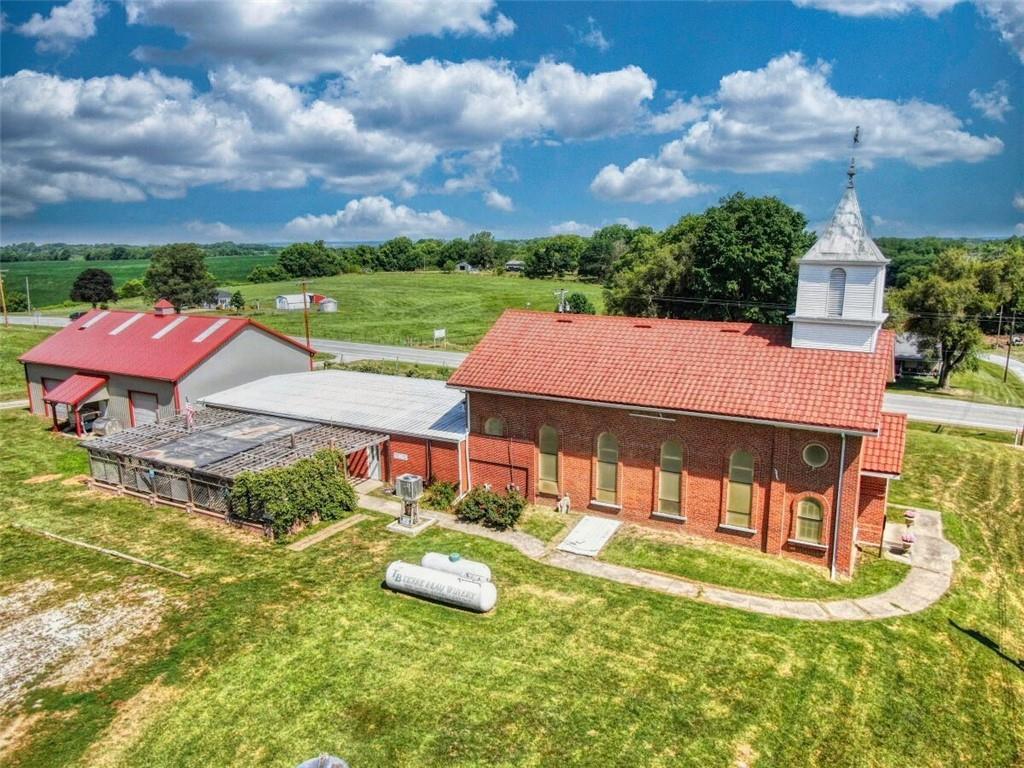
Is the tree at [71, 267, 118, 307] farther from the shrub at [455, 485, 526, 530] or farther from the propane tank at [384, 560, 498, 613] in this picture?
the propane tank at [384, 560, 498, 613]

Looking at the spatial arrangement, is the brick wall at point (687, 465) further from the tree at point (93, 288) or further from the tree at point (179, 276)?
the tree at point (93, 288)

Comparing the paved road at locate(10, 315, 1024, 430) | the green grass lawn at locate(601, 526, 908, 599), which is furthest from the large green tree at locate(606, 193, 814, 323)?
the green grass lawn at locate(601, 526, 908, 599)

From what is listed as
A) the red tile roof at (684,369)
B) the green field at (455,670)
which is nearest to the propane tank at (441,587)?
the green field at (455,670)

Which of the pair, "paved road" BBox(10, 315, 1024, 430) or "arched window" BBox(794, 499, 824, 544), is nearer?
"arched window" BBox(794, 499, 824, 544)

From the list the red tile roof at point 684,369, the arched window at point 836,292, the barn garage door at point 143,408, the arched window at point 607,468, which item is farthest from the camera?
the barn garage door at point 143,408

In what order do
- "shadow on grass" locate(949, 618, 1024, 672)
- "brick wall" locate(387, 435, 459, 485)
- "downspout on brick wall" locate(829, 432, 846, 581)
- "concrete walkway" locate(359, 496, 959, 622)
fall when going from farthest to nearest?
1. "brick wall" locate(387, 435, 459, 485)
2. "downspout on brick wall" locate(829, 432, 846, 581)
3. "concrete walkway" locate(359, 496, 959, 622)
4. "shadow on grass" locate(949, 618, 1024, 672)

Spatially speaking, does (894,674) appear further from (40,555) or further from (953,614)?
(40,555)
